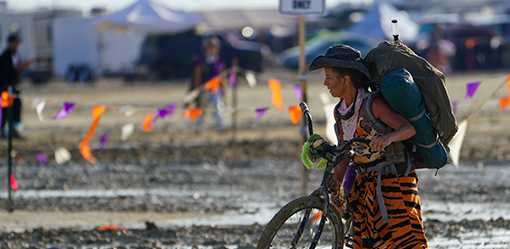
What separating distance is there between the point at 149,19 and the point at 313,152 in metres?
36.9

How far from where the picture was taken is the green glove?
8.12 meters

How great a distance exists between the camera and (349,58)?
8.04m

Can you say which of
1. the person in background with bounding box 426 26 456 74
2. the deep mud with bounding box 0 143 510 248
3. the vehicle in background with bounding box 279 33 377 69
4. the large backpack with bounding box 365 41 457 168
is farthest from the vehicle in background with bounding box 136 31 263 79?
the large backpack with bounding box 365 41 457 168

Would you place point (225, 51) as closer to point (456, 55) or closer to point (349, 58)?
point (456, 55)

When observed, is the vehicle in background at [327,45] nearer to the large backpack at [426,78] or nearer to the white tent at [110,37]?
the white tent at [110,37]

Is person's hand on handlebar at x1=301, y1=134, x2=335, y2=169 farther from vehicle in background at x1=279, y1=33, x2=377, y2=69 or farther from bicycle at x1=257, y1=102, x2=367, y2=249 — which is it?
vehicle in background at x1=279, y1=33, x2=377, y2=69

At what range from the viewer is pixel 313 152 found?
815 cm

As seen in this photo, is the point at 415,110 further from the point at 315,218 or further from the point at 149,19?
the point at 149,19

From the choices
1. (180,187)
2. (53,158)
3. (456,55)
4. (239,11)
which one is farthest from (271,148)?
(239,11)

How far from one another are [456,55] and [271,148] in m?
34.8

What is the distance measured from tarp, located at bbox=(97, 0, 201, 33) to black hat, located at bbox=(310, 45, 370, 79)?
114 ft

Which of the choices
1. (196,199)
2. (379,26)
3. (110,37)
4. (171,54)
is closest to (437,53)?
(196,199)

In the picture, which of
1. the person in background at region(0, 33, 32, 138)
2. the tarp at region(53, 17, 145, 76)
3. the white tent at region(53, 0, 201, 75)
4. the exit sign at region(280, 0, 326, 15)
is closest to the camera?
the exit sign at region(280, 0, 326, 15)

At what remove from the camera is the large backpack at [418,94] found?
7.89m
